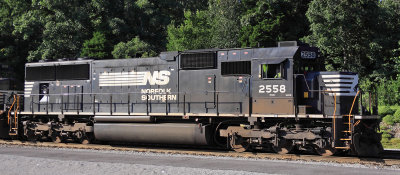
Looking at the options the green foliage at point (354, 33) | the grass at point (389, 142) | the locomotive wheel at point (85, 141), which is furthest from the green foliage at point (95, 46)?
the grass at point (389, 142)

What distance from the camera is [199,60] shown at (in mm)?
→ 13328

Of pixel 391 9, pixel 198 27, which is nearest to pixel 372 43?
pixel 391 9

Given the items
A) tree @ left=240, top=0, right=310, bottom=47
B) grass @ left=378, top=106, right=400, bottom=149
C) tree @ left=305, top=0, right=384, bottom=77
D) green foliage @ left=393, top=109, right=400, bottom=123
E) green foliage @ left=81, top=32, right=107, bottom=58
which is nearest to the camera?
grass @ left=378, top=106, right=400, bottom=149

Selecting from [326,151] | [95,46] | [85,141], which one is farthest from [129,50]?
[326,151]

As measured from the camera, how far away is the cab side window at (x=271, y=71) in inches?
464

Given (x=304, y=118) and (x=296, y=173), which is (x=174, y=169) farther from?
(x=304, y=118)

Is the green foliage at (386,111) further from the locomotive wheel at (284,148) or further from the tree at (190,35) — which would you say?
the tree at (190,35)

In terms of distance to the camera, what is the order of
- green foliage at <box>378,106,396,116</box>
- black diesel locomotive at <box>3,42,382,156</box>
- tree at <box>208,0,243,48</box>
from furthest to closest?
1. tree at <box>208,0,243,48</box>
2. green foliage at <box>378,106,396,116</box>
3. black diesel locomotive at <box>3,42,382,156</box>

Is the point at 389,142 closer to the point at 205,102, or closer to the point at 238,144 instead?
the point at 238,144

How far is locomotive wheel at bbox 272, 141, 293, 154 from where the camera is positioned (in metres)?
11.8

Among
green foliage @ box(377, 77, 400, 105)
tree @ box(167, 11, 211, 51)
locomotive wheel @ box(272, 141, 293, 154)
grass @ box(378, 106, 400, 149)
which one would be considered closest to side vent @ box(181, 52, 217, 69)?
locomotive wheel @ box(272, 141, 293, 154)

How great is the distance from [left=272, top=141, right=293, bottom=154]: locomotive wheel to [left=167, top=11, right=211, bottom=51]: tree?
21792 mm

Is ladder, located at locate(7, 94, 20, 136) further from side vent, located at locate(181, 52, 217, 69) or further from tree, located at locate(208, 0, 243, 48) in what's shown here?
tree, located at locate(208, 0, 243, 48)

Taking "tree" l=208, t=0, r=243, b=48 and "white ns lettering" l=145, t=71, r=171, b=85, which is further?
"tree" l=208, t=0, r=243, b=48
